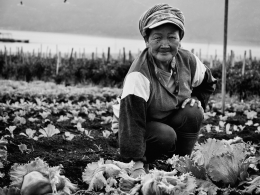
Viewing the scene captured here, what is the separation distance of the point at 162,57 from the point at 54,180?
123 cm

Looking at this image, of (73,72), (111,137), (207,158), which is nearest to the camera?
(207,158)

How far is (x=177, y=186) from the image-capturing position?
69.7 inches

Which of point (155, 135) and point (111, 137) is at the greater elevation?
point (155, 135)

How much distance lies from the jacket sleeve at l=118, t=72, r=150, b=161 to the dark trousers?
0.66 feet

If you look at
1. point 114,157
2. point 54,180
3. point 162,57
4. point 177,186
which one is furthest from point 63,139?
point 177,186

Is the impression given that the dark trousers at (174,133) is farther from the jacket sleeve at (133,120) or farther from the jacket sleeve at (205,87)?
the jacket sleeve at (205,87)

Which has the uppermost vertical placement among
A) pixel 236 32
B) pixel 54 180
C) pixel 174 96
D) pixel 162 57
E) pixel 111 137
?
pixel 236 32

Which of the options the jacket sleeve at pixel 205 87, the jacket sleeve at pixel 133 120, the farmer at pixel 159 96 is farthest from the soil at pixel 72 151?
the jacket sleeve at pixel 205 87

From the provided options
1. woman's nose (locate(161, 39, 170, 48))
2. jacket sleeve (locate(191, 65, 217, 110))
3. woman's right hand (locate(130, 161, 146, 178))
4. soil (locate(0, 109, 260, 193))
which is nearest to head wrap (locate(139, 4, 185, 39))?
woman's nose (locate(161, 39, 170, 48))

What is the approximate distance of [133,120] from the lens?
8.07 ft

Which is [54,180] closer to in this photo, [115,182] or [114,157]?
[115,182]

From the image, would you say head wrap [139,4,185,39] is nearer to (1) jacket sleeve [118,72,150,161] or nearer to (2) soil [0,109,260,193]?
(1) jacket sleeve [118,72,150,161]

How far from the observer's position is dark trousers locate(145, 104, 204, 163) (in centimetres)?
268

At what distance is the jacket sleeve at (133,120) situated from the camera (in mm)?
A: 2445
